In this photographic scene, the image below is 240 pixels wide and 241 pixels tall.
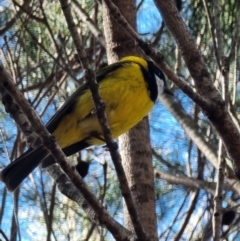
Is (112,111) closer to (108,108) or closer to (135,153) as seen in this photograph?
(108,108)

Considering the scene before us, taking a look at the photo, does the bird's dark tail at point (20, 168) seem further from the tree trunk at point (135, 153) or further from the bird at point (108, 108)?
the tree trunk at point (135, 153)

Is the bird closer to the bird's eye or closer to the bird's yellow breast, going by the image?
the bird's yellow breast

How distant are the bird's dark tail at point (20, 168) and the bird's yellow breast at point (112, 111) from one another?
0.63ft

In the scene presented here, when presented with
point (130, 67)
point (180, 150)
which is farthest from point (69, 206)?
point (130, 67)

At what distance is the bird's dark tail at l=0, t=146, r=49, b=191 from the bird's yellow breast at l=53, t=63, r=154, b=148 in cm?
19

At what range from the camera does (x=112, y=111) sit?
89.1 inches

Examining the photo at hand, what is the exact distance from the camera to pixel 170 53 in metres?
3.42

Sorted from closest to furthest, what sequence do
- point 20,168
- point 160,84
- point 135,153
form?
point 20,168 → point 135,153 → point 160,84

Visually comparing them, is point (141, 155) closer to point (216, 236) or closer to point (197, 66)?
point (197, 66)

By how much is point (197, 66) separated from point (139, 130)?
0.76 metres

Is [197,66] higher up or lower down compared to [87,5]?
lower down

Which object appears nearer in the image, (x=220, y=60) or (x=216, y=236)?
(x=216, y=236)

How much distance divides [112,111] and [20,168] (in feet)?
1.29

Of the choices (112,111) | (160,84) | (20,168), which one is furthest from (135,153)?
(20,168)
